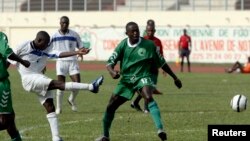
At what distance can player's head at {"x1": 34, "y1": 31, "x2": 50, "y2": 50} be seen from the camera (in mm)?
14180

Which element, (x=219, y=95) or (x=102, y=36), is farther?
(x=102, y=36)

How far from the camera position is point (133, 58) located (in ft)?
48.2

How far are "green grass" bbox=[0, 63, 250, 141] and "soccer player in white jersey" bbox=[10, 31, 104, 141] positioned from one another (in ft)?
3.10

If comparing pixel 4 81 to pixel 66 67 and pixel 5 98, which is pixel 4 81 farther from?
pixel 66 67

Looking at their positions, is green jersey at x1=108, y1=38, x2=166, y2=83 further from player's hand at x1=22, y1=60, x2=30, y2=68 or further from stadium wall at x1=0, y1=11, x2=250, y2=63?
stadium wall at x1=0, y1=11, x2=250, y2=63

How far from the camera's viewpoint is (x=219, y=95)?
26281mm

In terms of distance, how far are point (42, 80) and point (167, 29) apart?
40460mm

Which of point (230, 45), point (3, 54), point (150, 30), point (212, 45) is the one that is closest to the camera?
point (3, 54)

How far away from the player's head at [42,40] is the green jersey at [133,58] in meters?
1.18

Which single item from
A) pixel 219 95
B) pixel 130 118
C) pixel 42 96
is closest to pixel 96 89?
pixel 42 96

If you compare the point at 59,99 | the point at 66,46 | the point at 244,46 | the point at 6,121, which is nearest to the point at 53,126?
the point at 6,121

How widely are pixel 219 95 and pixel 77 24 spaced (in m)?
33.6

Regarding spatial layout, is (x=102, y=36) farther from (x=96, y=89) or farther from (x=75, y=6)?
(x=96, y=89)

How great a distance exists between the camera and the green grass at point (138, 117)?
1549cm
